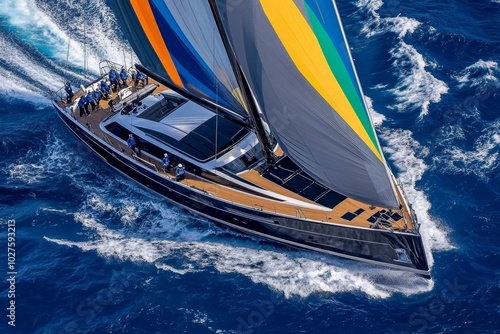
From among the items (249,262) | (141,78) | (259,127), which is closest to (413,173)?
(259,127)

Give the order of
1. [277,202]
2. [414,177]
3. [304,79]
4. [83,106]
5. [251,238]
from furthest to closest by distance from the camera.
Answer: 1. [83,106]
2. [414,177]
3. [251,238]
4. [277,202]
5. [304,79]

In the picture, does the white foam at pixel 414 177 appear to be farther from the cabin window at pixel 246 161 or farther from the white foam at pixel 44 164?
the white foam at pixel 44 164

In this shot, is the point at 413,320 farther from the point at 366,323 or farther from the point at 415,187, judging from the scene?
the point at 415,187

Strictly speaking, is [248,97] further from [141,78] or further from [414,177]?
[141,78]

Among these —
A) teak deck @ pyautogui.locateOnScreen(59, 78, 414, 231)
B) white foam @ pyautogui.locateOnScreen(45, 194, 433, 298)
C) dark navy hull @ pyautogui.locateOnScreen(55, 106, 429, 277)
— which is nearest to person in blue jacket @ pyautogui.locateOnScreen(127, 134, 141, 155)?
teak deck @ pyautogui.locateOnScreen(59, 78, 414, 231)

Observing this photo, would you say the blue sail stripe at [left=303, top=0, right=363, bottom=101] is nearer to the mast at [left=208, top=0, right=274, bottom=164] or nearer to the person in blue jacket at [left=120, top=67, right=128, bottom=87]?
the mast at [left=208, top=0, right=274, bottom=164]
